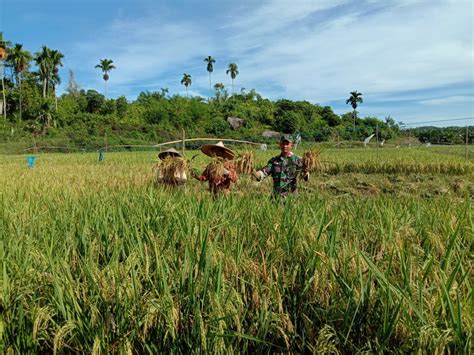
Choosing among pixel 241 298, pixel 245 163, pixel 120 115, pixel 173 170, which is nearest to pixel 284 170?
pixel 245 163

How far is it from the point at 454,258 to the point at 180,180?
329cm

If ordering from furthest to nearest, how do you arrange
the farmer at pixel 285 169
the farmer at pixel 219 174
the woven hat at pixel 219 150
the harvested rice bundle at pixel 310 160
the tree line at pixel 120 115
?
the tree line at pixel 120 115, the woven hat at pixel 219 150, the farmer at pixel 285 169, the harvested rice bundle at pixel 310 160, the farmer at pixel 219 174

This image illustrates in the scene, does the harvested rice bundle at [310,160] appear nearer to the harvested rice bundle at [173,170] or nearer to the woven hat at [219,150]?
the woven hat at [219,150]

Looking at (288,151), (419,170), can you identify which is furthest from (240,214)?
(419,170)

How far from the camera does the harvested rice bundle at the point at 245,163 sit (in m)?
4.27

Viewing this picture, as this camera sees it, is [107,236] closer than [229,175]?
Yes

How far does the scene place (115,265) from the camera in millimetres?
1685

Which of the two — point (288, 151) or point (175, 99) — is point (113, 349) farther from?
point (175, 99)

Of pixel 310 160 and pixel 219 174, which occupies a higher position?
pixel 310 160

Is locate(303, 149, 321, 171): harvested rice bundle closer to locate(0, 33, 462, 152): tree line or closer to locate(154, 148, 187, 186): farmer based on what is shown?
locate(154, 148, 187, 186): farmer

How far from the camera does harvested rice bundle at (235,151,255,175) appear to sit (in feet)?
14.0

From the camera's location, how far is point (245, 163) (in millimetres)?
4312

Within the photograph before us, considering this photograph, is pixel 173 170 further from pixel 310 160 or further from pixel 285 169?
pixel 310 160

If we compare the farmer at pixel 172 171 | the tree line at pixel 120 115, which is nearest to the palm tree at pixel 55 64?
the tree line at pixel 120 115
